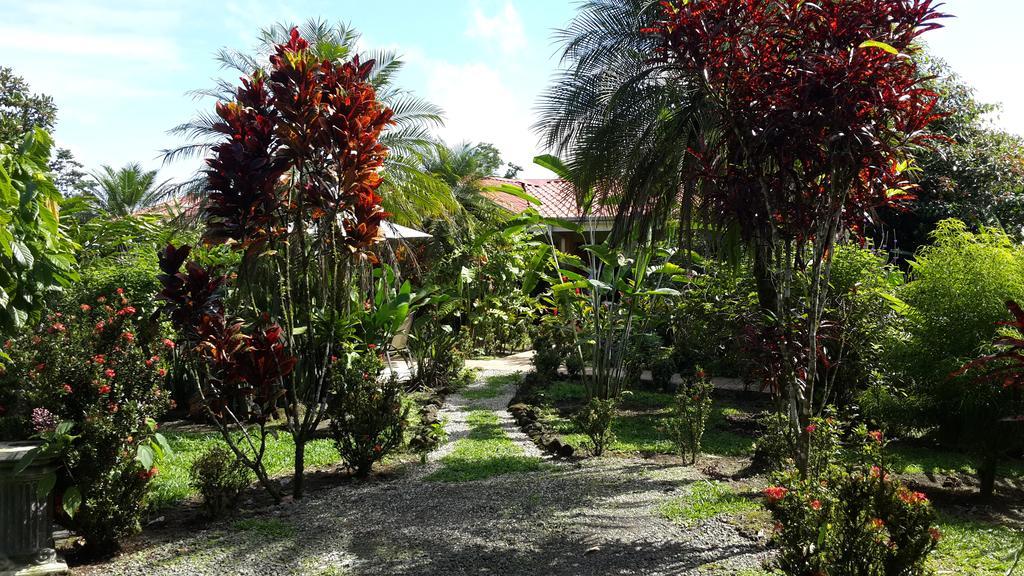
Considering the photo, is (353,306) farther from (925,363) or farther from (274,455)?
(925,363)

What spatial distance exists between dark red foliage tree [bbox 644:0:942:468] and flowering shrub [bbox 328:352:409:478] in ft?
10.9

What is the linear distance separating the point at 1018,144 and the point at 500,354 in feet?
38.8

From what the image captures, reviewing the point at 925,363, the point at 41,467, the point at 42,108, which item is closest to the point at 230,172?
the point at 41,467

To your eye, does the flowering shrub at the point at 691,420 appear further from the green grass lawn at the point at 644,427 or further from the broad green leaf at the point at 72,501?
the broad green leaf at the point at 72,501

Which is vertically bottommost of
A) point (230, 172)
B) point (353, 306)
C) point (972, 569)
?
point (972, 569)

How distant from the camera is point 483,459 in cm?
737

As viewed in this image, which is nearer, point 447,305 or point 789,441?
point 789,441

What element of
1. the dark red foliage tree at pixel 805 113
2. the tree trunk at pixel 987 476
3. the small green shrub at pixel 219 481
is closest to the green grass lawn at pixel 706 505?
the dark red foliage tree at pixel 805 113

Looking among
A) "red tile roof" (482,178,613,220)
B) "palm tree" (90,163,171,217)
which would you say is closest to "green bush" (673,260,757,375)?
"red tile roof" (482,178,613,220)

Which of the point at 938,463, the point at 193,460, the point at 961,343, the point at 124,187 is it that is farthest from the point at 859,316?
the point at 124,187

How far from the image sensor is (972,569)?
4.50 m

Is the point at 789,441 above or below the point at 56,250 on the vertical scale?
below

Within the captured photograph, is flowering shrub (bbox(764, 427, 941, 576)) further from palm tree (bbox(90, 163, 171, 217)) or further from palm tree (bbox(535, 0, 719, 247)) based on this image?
palm tree (bbox(90, 163, 171, 217))

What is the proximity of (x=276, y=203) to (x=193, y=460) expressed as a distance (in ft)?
9.22
